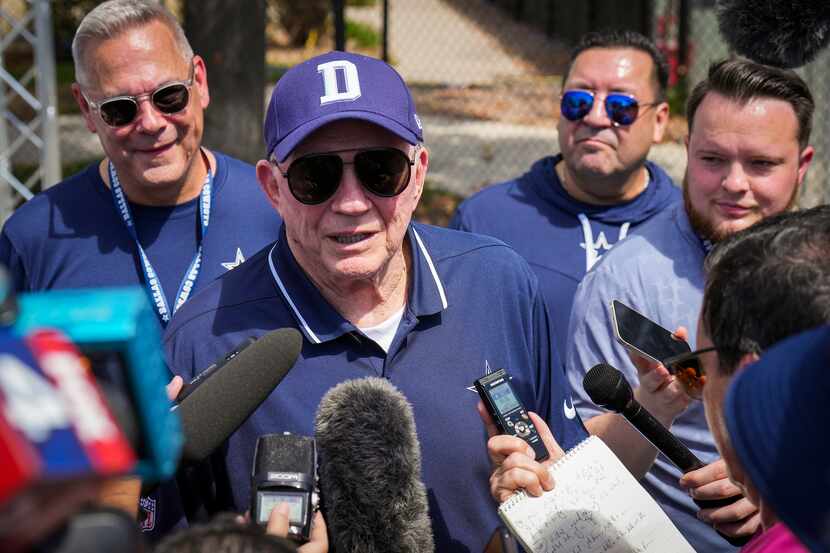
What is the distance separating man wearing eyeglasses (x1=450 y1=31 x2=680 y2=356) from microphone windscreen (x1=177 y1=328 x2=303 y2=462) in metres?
2.37

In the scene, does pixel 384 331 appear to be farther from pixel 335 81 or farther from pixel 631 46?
pixel 631 46

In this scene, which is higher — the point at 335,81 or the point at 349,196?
the point at 335,81

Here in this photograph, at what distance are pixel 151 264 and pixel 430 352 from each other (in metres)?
1.42

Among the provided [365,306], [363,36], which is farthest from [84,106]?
[363,36]

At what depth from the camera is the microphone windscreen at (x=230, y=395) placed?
194cm

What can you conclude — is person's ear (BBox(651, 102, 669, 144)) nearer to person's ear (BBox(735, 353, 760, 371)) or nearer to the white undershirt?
the white undershirt

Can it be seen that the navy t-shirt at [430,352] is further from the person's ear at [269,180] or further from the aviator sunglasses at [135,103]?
the aviator sunglasses at [135,103]

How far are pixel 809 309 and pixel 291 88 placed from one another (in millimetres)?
1631

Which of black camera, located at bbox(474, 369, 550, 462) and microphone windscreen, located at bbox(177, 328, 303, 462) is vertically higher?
microphone windscreen, located at bbox(177, 328, 303, 462)

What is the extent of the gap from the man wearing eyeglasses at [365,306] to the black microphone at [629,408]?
0.44m

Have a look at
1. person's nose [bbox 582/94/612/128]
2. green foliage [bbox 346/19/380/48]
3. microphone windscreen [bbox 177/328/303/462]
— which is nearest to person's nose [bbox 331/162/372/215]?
microphone windscreen [bbox 177/328/303/462]

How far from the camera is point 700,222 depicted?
11.8ft

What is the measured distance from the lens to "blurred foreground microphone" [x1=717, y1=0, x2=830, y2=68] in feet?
11.2

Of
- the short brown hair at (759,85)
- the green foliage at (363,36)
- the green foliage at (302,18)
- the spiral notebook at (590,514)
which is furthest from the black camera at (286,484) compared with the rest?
the green foliage at (302,18)
